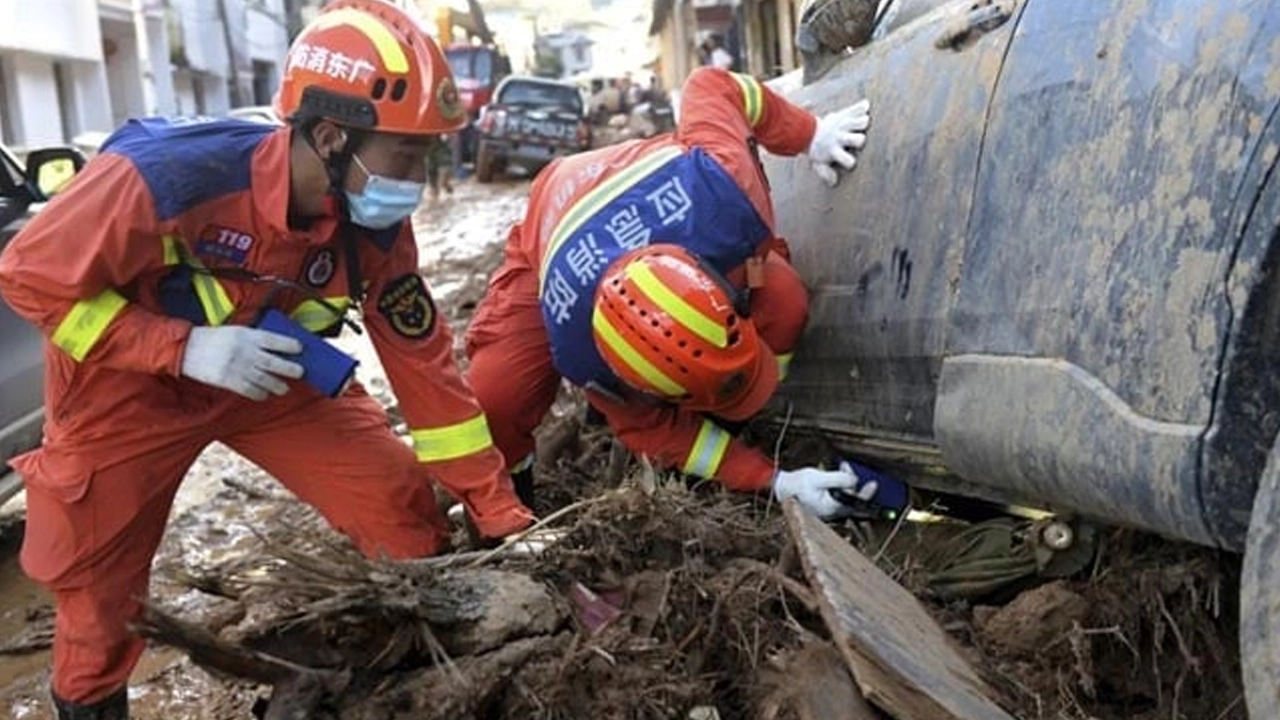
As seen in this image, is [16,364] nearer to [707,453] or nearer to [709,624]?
[707,453]

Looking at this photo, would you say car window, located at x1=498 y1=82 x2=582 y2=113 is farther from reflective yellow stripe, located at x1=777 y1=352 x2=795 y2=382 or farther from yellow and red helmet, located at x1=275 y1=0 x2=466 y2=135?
yellow and red helmet, located at x1=275 y1=0 x2=466 y2=135

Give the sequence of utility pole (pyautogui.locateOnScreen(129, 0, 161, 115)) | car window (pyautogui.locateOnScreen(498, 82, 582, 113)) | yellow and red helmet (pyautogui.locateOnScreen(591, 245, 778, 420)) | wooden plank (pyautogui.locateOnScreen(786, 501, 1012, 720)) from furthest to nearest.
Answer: utility pole (pyautogui.locateOnScreen(129, 0, 161, 115))
car window (pyautogui.locateOnScreen(498, 82, 582, 113))
yellow and red helmet (pyautogui.locateOnScreen(591, 245, 778, 420))
wooden plank (pyautogui.locateOnScreen(786, 501, 1012, 720))

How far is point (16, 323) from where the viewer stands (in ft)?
14.2

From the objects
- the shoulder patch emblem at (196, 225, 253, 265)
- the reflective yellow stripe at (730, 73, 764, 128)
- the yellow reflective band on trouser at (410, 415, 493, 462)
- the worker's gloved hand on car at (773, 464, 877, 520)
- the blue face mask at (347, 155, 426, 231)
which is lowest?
the worker's gloved hand on car at (773, 464, 877, 520)

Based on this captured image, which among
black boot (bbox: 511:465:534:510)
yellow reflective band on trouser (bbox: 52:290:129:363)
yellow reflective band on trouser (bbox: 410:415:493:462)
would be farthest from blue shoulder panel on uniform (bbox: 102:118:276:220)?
black boot (bbox: 511:465:534:510)

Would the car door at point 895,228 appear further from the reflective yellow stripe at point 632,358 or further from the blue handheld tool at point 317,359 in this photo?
the blue handheld tool at point 317,359

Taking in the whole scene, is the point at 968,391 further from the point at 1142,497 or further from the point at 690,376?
the point at 690,376

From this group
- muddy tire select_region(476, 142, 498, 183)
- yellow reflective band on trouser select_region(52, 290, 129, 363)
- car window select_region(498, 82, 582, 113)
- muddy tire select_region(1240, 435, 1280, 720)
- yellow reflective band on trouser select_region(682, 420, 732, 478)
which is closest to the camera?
muddy tire select_region(1240, 435, 1280, 720)

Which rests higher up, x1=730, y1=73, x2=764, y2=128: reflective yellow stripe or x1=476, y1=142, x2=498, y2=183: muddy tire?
x1=730, y1=73, x2=764, y2=128: reflective yellow stripe

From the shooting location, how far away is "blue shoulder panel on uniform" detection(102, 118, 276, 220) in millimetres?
2717

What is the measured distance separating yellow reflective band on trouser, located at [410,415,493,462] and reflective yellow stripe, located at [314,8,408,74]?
0.86 metres

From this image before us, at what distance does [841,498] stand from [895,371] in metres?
0.44

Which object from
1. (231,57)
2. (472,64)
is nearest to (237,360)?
(472,64)

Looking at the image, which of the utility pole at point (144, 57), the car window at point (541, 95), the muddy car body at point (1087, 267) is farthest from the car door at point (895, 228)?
the utility pole at point (144, 57)
